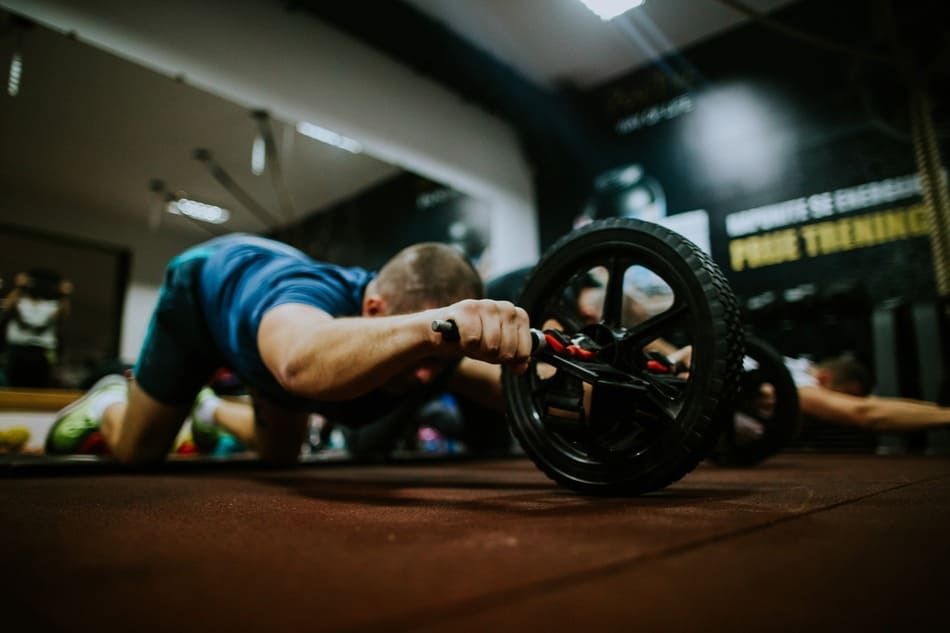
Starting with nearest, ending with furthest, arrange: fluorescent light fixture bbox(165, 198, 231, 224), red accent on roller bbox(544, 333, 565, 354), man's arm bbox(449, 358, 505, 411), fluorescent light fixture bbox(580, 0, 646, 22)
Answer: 1. red accent on roller bbox(544, 333, 565, 354)
2. man's arm bbox(449, 358, 505, 411)
3. fluorescent light fixture bbox(580, 0, 646, 22)
4. fluorescent light fixture bbox(165, 198, 231, 224)

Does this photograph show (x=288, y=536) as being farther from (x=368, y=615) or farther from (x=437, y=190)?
(x=437, y=190)

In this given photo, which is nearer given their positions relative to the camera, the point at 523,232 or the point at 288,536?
the point at 288,536

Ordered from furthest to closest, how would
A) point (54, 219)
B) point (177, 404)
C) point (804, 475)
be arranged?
1. point (54, 219)
2. point (177, 404)
3. point (804, 475)

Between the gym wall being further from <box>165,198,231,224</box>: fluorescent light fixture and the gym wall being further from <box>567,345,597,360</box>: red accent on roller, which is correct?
<box>165,198,231,224</box>: fluorescent light fixture

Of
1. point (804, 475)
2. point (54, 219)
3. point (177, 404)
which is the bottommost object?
point (804, 475)

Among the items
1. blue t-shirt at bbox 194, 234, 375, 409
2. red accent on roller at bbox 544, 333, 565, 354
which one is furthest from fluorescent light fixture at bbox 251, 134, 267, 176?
red accent on roller at bbox 544, 333, 565, 354

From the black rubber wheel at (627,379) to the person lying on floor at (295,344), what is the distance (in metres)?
0.19

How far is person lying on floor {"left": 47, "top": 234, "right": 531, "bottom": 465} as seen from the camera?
3.32 ft

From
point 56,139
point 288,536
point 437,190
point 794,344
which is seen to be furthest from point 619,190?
point 288,536

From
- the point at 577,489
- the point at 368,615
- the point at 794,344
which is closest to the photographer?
the point at 368,615

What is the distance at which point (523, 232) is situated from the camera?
5.54m

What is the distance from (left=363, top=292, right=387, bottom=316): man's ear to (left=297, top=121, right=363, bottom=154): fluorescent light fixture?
311 cm

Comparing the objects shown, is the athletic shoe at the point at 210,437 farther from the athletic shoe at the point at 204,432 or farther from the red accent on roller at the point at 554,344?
the red accent on roller at the point at 554,344

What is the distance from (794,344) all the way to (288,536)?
144 inches
